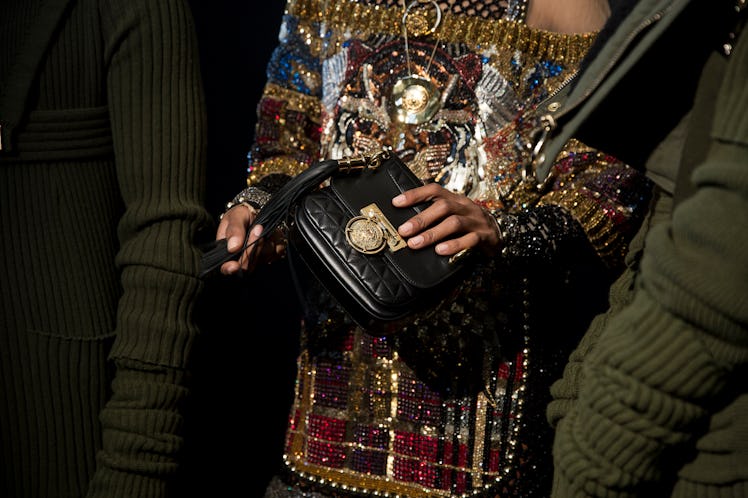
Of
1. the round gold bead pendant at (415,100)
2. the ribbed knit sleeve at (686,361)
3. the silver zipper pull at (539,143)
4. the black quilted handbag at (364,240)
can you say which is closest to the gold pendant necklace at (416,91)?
the round gold bead pendant at (415,100)

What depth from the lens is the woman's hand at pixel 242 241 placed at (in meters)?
A: 0.93

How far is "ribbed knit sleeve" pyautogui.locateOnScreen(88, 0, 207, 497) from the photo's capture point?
845mm

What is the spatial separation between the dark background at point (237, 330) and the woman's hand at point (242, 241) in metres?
0.54

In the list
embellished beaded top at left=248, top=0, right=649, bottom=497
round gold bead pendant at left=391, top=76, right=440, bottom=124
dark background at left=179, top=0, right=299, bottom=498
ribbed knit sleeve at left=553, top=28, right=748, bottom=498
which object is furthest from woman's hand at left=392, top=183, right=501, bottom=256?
dark background at left=179, top=0, right=299, bottom=498

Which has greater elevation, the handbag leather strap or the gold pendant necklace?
the gold pendant necklace

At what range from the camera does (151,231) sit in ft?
2.91

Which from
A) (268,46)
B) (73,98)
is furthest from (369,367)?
(268,46)

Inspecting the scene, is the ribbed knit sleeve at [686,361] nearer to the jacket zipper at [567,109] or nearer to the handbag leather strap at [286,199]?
the jacket zipper at [567,109]

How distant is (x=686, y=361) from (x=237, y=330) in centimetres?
131

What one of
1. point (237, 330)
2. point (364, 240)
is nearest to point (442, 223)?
point (364, 240)

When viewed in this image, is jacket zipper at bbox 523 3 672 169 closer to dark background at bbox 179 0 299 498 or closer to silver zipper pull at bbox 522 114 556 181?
silver zipper pull at bbox 522 114 556 181

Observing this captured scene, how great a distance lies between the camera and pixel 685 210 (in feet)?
1.63

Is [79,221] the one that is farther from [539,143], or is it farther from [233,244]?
[539,143]

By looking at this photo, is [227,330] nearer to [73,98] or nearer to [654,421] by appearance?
[73,98]
